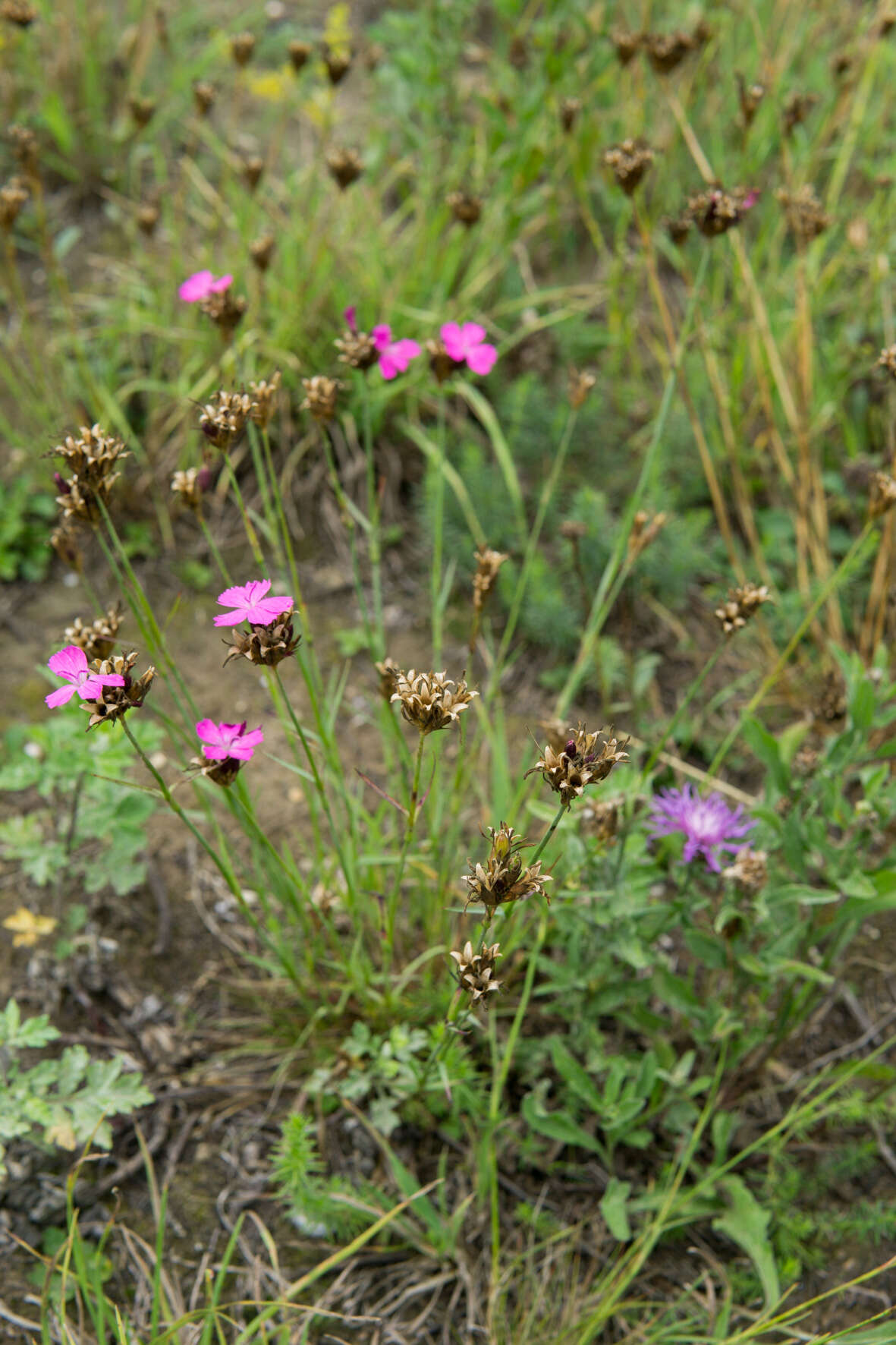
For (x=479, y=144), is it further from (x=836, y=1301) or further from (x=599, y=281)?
(x=836, y=1301)

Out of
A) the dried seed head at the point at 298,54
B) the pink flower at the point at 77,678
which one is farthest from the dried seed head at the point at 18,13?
the pink flower at the point at 77,678

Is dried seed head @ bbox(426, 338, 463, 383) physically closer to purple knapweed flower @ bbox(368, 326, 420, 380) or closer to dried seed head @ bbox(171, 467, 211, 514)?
purple knapweed flower @ bbox(368, 326, 420, 380)

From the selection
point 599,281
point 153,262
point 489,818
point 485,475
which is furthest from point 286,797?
point 599,281

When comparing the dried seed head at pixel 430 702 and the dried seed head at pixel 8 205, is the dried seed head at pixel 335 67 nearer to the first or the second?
the dried seed head at pixel 8 205

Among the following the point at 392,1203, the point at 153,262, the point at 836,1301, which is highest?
the point at 153,262

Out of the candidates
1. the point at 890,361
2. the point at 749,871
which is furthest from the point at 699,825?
the point at 890,361

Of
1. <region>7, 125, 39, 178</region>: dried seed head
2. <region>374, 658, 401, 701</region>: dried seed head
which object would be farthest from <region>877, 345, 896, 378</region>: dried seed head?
<region>7, 125, 39, 178</region>: dried seed head
